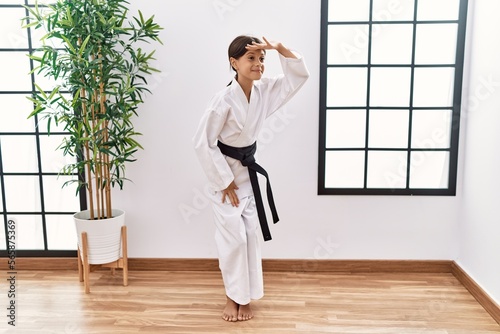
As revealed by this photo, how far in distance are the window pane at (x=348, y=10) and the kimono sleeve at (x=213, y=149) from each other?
116 cm

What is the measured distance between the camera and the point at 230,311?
2.61m

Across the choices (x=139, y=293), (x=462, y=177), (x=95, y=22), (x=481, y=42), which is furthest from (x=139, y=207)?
(x=481, y=42)

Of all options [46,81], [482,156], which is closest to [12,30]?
[46,81]

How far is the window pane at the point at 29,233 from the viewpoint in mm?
3408

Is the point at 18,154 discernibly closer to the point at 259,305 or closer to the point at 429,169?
the point at 259,305

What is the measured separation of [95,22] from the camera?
2.67 metres

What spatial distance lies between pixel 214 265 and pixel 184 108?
3.60 ft

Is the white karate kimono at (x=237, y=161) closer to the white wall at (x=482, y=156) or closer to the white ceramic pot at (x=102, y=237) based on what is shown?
the white ceramic pot at (x=102, y=237)

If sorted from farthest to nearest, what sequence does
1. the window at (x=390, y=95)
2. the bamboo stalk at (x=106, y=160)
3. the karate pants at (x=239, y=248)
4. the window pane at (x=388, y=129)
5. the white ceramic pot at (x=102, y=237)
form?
the window pane at (x=388, y=129) < the window at (x=390, y=95) < the white ceramic pot at (x=102, y=237) < the bamboo stalk at (x=106, y=160) < the karate pants at (x=239, y=248)

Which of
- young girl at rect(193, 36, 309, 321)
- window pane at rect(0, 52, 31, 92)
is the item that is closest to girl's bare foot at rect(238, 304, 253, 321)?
young girl at rect(193, 36, 309, 321)

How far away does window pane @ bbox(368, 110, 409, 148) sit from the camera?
317 centimetres

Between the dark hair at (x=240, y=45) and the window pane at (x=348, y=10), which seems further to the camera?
the window pane at (x=348, y=10)

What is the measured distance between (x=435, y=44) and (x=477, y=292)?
1.57m

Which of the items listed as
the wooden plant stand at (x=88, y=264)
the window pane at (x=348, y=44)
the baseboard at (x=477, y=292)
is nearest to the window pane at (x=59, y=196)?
the wooden plant stand at (x=88, y=264)
